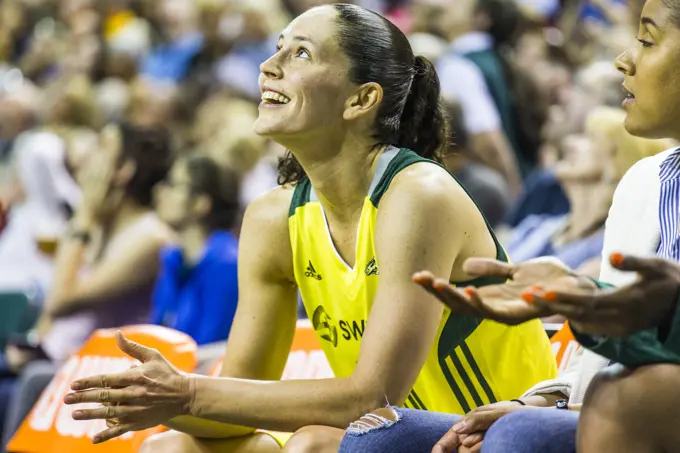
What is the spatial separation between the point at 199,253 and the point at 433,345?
7.51 feet

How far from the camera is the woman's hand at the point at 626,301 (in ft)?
4.98

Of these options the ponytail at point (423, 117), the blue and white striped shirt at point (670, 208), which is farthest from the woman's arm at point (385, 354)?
the blue and white striped shirt at point (670, 208)

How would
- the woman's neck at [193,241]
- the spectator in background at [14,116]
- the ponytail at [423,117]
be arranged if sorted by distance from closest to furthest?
the ponytail at [423,117], the woman's neck at [193,241], the spectator in background at [14,116]

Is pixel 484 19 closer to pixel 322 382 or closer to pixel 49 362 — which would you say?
pixel 49 362

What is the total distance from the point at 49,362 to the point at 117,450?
147 centimetres

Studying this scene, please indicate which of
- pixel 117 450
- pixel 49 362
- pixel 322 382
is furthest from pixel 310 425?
pixel 49 362

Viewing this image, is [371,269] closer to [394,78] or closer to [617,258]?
[394,78]

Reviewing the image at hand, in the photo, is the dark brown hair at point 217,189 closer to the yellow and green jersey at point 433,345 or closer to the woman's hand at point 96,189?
the woman's hand at point 96,189

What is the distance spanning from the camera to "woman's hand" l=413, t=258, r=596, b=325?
155 centimetres

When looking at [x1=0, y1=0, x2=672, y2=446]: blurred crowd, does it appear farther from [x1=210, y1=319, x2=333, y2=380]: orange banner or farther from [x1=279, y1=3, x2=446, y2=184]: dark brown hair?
[x1=210, y1=319, x2=333, y2=380]: orange banner

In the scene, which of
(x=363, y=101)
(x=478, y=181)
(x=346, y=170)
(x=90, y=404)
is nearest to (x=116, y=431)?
(x=346, y=170)

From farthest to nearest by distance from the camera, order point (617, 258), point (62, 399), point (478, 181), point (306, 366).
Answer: point (478, 181), point (62, 399), point (306, 366), point (617, 258)

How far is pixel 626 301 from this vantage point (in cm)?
153

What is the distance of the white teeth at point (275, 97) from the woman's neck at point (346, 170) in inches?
4.6
